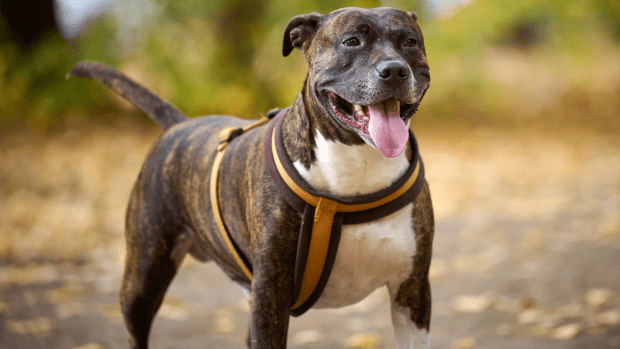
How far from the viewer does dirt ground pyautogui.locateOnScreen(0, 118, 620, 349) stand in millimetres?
4125

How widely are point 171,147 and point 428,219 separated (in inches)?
55.8

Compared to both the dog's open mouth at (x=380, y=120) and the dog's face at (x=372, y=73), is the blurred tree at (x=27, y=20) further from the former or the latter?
the dog's open mouth at (x=380, y=120)

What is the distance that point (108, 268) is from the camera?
5734 mm

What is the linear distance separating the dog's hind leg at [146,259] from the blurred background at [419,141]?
1.29 m

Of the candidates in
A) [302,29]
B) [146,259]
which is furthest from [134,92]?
[302,29]

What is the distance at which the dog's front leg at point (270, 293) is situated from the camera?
2.10 metres

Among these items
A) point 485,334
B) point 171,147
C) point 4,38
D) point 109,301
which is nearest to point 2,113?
point 4,38

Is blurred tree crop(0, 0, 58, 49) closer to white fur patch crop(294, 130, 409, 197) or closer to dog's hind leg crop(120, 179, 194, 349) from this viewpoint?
dog's hind leg crop(120, 179, 194, 349)

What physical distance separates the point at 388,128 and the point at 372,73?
0.20 metres

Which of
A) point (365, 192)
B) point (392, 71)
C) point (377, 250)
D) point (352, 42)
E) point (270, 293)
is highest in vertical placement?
point (352, 42)

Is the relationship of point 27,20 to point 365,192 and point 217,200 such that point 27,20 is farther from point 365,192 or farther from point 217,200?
point 365,192

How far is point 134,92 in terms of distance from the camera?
3252 mm

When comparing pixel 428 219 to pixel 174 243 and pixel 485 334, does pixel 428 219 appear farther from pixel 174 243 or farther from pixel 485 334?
pixel 485 334

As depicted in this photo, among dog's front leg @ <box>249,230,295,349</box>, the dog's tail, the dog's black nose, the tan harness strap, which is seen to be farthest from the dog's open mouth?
the dog's tail
